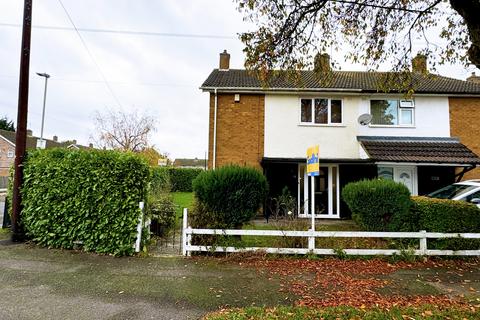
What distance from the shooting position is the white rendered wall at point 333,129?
1238cm

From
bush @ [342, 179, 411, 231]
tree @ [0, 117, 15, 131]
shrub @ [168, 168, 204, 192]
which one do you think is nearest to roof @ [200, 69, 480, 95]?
bush @ [342, 179, 411, 231]

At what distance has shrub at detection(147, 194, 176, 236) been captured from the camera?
7871 millimetres

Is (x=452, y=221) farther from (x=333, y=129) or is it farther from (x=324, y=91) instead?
(x=324, y=91)

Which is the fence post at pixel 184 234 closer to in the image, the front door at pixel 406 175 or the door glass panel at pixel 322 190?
the door glass panel at pixel 322 190

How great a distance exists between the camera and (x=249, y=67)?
6.65 m

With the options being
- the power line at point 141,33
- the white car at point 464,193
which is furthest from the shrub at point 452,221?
the power line at point 141,33

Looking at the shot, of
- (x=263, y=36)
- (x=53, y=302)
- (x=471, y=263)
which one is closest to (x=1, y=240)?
(x=53, y=302)

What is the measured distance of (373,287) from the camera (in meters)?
4.77

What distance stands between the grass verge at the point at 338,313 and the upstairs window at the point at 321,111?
31.4 feet

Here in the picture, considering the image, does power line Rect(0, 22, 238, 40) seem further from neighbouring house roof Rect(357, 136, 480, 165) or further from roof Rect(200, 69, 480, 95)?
neighbouring house roof Rect(357, 136, 480, 165)

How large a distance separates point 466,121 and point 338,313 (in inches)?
515

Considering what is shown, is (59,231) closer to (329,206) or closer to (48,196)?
(48,196)

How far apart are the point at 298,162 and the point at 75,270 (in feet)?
29.7

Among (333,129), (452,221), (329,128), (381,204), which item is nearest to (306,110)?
(329,128)
